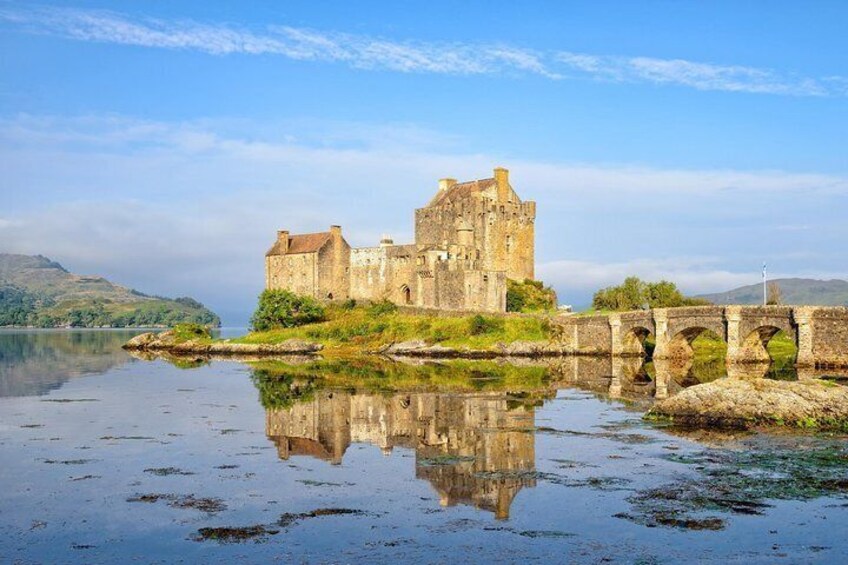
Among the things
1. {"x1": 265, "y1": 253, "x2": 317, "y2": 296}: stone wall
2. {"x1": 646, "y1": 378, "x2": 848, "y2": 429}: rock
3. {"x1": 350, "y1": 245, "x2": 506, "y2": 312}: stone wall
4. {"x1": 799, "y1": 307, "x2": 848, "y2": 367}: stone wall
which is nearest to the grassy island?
{"x1": 350, "y1": 245, "x2": 506, "y2": 312}: stone wall

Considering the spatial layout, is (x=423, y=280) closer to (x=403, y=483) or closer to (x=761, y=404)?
(x=761, y=404)

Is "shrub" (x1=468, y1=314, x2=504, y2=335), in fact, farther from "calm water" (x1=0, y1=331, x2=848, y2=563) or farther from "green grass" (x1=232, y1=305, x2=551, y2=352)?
"calm water" (x1=0, y1=331, x2=848, y2=563)

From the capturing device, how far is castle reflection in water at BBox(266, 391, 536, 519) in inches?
775

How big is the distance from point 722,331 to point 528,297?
2347 cm

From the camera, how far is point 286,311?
253 feet

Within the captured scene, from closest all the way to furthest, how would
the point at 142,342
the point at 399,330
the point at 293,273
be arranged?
the point at 399,330 < the point at 293,273 < the point at 142,342

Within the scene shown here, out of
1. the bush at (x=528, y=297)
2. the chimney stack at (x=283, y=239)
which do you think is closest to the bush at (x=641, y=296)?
the bush at (x=528, y=297)

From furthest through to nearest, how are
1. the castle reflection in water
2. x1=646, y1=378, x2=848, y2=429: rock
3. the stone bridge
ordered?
1. the stone bridge
2. x1=646, y1=378, x2=848, y2=429: rock
3. the castle reflection in water

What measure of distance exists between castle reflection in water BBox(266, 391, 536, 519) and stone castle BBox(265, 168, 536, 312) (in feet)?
Answer: 117

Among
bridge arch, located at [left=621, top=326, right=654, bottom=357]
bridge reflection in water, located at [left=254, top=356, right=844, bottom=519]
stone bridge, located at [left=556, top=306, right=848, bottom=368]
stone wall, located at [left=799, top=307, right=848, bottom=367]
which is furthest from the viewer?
bridge arch, located at [left=621, top=326, right=654, bottom=357]

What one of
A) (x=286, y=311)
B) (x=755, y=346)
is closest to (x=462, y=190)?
(x=286, y=311)

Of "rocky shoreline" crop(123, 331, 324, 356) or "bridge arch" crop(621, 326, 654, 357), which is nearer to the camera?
"bridge arch" crop(621, 326, 654, 357)

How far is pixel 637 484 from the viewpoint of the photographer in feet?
63.8

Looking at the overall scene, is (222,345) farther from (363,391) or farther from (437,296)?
(363,391)
